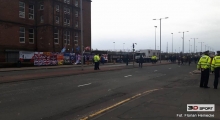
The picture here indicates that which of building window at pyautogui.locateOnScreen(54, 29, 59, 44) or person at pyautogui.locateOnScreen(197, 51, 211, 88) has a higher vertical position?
building window at pyautogui.locateOnScreen(54, 29, 59, 44)

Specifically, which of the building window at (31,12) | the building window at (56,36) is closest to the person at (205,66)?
the building window at (56,36)

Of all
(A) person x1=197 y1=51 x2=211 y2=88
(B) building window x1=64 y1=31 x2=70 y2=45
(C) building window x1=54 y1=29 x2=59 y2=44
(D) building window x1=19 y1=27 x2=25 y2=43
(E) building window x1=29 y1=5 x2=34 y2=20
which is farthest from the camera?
(B) building window x1=64 y1=31 x2=70 y2=45

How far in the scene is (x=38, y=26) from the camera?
47.9 m

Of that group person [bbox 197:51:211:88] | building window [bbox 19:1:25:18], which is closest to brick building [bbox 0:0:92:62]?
building window [bbox 19:1:25:18]

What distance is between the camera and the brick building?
4066cm

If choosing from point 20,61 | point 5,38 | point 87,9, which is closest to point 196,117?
point 20,61

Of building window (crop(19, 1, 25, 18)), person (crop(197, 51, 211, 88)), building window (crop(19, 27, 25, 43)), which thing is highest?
building window (crop(19, 1, 25, 18))

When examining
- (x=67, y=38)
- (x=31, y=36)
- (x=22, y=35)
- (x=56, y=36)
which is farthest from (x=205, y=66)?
(x=67, y=38)

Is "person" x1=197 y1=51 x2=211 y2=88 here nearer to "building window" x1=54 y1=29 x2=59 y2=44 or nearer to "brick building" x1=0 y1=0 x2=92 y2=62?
"brick building" x1=0 y1=0 x2=92 y2=62

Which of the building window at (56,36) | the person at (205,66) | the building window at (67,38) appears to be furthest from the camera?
the building window at (67,38)

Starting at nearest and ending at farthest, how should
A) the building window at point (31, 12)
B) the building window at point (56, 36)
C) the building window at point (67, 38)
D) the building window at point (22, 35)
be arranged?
the building window at point (22, 35) → the building window at point (31, 12) → the building window at point (56, 36) → the building window at point (67, 38)

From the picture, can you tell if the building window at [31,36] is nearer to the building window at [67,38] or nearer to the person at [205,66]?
the building window at [67,38]

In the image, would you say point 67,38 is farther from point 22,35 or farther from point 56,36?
point 22,35

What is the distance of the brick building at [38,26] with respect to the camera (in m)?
40.7
